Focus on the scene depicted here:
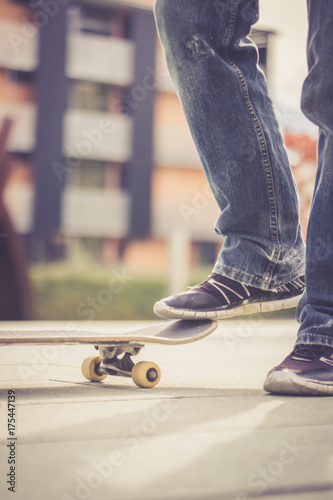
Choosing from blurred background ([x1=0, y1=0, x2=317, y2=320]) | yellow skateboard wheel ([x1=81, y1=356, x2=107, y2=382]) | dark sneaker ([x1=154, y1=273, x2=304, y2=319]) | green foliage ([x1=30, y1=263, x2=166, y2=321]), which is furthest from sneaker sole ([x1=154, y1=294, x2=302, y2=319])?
blurred background ([x1=0, y1=0, x2=317, y2=320])

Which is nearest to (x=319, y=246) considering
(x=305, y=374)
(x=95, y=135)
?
(x=305, y=374)

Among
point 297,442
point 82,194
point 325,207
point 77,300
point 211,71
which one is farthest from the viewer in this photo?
point 82,194

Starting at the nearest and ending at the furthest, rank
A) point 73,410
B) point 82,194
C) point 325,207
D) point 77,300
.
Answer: point 73,410, point 325,207, point 77,300, point 82,194

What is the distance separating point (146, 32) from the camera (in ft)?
69.4

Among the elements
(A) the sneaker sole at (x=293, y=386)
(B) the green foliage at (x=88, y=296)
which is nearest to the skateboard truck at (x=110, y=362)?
(A) the sneaker sole at (x=293, y=386)

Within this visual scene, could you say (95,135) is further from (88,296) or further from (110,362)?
(110,362)

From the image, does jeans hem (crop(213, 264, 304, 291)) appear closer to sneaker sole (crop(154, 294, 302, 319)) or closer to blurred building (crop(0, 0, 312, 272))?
sneaker sole (crop(154, 294, 302, 319))

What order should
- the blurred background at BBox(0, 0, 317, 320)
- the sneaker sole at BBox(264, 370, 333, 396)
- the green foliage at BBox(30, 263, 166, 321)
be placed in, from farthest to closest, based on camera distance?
the blurred background at BBox(0, 0, 317, 320), the green foliage at BBox(30, 263, 166, 321), the sneaker sole at BBox(264, 370, 333, 396)

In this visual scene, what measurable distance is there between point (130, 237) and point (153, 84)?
16.5ft

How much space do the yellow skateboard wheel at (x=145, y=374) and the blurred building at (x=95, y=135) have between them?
17.9 m

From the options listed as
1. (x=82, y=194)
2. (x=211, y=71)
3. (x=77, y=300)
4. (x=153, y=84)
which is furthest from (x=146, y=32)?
(x=211, y=71)

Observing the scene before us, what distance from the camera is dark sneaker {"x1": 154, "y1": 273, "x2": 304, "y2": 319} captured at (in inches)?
71.3

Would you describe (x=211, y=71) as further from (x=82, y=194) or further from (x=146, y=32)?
(x=146, y=32)

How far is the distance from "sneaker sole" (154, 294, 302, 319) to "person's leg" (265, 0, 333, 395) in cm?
12
